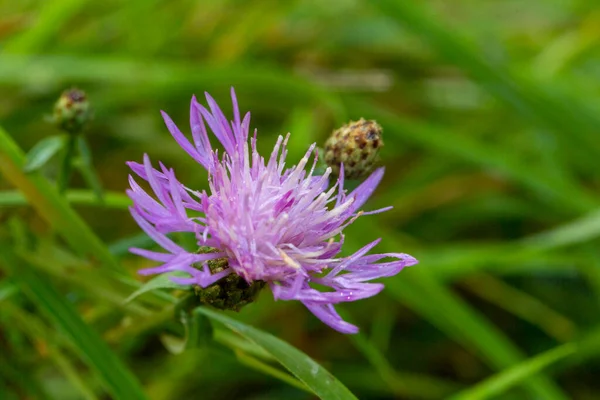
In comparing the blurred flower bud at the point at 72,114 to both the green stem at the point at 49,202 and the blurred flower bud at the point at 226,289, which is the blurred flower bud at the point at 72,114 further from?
the blurred flower bud at the point at 226,289

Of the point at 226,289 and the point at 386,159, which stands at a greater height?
the point at 226,289

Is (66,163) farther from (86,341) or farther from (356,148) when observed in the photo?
(356,148)

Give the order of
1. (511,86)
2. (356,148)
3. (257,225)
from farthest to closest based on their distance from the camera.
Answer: (511,86) → (356,148) → (257,225)

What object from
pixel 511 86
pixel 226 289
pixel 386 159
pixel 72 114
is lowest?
pixel 386 159

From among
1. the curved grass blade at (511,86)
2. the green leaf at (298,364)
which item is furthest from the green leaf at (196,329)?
the curved grass blade at (511,86)

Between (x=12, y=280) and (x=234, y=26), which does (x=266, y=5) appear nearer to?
(x=234, y=26)

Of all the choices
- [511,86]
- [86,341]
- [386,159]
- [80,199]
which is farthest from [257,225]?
[386,159]

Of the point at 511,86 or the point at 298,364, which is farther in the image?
the point at 511,86

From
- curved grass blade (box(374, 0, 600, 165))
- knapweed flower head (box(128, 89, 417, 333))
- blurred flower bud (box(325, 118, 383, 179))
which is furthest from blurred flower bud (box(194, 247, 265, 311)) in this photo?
curved grass blade (box(374, 0, 600, 165))
